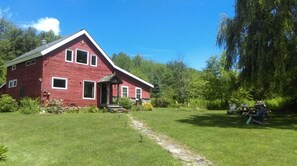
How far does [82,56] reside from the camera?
29.8 metres

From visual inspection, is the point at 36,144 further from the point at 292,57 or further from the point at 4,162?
the point at 292,57

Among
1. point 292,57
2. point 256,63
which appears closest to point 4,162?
point 256,63

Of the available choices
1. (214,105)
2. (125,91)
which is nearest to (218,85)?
(214,105)

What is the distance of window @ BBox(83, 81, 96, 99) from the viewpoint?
98.2 feet

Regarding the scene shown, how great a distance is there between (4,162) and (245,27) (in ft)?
48.2

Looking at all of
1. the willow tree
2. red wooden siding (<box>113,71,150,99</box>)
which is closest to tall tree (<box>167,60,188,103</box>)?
red wooden siding (<box>113,71,150,99</box>)

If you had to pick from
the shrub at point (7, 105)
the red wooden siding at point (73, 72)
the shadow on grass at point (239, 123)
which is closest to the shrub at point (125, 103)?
the red wooden siding at point (73, 72)

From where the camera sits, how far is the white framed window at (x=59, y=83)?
27380mm

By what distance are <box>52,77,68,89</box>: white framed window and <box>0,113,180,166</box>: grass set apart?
11270 mm

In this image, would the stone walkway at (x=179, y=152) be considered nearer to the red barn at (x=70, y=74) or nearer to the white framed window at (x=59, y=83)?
the white framed window at (x=59, y=83)

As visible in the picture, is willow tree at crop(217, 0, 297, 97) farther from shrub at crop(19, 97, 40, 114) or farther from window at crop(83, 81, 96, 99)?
window at crop(83, 81, 96, 99)

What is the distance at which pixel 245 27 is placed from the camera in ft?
61.5

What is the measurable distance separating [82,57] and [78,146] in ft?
63.9

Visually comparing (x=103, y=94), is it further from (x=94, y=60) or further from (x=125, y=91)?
(x=94, y=60)
